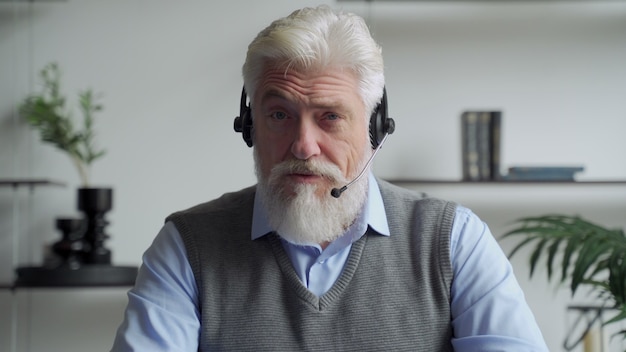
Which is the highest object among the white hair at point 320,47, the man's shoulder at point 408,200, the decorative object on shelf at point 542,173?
the white hair at point 320,47

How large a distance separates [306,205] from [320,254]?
11 cm

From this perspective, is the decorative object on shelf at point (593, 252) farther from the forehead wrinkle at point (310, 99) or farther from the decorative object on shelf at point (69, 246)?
the decorative object on shelf at point (69, 246)

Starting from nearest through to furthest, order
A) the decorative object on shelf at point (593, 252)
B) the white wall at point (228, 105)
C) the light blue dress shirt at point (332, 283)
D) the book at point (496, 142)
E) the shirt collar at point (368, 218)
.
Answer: the light blue dress shirt at point (332, 283) → the shirt collar at point (368, 218) → the decorative object on shelf at point (593, 252) → the book at point (496, 142) → the white wall at point (228, 105)

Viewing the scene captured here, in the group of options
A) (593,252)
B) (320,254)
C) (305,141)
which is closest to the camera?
(305,141)

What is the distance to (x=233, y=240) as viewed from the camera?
156 cm

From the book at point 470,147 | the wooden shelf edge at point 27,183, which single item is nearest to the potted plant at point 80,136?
the wooden shelf edge at point 27,183

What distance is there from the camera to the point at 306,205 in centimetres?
150

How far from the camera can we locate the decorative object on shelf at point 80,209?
9.07 ft

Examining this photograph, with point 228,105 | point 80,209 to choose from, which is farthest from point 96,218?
point 228,105

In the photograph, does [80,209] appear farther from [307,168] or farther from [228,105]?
[307,168]

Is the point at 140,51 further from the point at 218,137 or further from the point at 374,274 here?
the point at 374,274

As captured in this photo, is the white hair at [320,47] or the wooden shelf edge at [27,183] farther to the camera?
the wooden shelf edge at [27,183]

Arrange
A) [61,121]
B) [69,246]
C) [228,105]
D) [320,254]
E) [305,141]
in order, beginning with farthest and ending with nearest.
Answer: [228,105] → [61,121] → [69,246] → [320,254] → [305,141]

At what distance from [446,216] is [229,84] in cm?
A: 169
